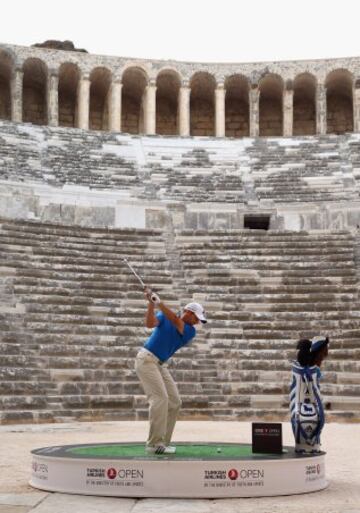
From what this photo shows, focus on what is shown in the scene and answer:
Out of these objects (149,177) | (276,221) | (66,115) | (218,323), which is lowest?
(218,323)

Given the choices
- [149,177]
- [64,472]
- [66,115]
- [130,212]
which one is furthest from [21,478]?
[66,115]

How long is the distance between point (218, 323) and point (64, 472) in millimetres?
8985

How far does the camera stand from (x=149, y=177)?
70.9 feet

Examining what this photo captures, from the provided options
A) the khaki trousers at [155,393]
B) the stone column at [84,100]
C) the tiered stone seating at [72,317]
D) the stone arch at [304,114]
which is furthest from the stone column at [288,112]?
the khaki trousers at [155,393]

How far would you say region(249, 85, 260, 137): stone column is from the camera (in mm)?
29031

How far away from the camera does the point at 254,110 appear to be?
29.2 meters

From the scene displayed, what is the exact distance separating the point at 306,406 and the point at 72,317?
25.8ft

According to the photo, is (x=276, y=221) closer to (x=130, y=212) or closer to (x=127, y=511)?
(x=130, y=212)

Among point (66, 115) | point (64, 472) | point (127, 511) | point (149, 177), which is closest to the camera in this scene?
point (127, 511)

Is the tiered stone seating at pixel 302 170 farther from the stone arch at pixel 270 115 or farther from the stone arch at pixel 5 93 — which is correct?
the stone arch at pixel 5 93

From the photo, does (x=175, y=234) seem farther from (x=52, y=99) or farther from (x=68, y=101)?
(x=68, y=101)

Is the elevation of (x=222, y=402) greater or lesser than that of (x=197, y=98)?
lesser

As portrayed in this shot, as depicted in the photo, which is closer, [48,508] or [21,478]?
[48,508]

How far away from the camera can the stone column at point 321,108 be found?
93.8 feet
